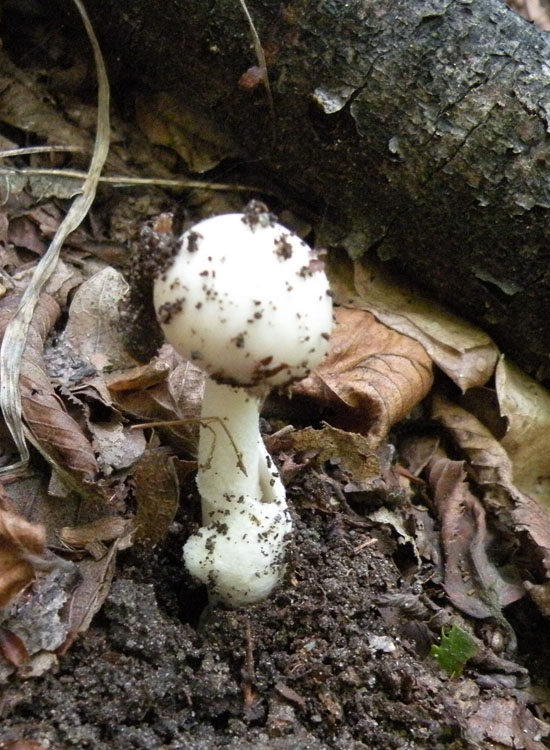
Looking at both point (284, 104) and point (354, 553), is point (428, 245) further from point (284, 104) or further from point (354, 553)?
point (354, 553)

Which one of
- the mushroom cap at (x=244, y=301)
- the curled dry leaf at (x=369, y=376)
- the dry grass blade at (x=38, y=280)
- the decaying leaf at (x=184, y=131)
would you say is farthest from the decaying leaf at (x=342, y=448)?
the decaying leaf at (x=184, y=131)

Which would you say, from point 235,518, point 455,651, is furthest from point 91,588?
point 455,651

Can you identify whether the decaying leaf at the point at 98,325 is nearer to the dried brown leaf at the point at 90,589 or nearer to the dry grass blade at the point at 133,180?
the dry grass blade at the point at 133,180

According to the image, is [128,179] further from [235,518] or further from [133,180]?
[235,518]

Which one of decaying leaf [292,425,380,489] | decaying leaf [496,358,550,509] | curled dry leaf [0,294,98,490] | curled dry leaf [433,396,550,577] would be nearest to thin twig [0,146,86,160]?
curled dry leaf [0,294,98,490]

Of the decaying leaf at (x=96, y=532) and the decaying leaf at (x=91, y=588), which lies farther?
the decaying leaf at (x=96, y=532)

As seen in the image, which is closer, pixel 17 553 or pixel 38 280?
pixel 17 553
